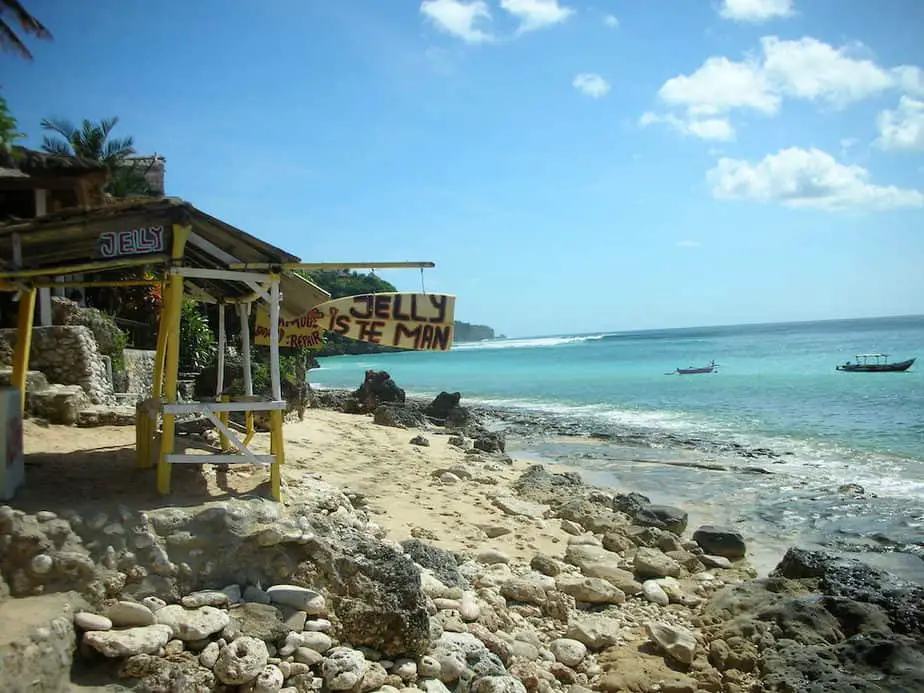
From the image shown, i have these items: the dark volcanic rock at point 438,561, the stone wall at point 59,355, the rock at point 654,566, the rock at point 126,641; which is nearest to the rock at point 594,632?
the dark volcanic rock at point 438,561

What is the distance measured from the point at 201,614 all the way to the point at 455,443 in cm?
1395

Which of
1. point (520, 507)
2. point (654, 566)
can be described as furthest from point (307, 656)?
point (520, 507)

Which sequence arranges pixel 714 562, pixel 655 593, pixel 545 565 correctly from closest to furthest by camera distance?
pixel 655 593 < pixel 545 565 < pixel 714 562

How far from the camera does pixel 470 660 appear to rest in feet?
17.5

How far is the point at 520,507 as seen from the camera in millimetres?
10883

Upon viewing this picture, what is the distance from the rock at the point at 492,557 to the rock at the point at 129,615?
446 cm

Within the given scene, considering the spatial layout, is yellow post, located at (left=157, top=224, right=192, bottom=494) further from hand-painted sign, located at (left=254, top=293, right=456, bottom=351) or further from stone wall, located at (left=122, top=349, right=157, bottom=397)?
stone wall, located at (left=122, top=349, right=157, bottom=397)

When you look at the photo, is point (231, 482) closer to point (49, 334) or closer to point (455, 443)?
point (49, 334)

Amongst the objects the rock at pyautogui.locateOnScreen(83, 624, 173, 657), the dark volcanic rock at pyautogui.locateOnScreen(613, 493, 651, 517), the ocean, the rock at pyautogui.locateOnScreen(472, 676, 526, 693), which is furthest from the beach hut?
the ocean

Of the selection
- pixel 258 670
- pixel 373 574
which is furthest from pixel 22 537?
pixel 373 574

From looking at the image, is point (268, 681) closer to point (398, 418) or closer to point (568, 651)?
point (568, 651)

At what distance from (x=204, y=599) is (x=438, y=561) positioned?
2987 millimetres

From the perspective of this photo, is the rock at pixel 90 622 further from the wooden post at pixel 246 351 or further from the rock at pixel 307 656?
the wooden post at pixel 246 351

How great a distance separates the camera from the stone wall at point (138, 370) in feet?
48.0
